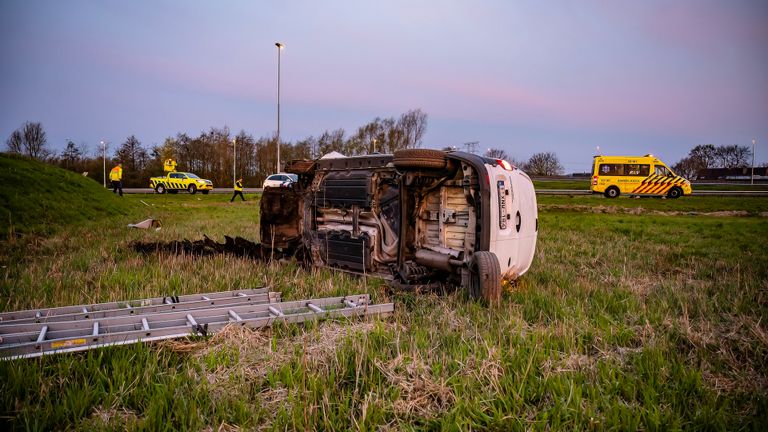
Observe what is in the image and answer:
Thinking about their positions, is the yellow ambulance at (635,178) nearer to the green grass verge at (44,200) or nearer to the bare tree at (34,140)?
the green grass verge at (44,200)

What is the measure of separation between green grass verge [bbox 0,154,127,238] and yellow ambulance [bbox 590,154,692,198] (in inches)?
971

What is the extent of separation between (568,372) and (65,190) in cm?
1356

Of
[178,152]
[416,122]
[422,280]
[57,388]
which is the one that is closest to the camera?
[57,388]

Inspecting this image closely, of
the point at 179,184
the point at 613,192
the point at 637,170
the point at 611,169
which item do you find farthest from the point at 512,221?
the point at 179,184

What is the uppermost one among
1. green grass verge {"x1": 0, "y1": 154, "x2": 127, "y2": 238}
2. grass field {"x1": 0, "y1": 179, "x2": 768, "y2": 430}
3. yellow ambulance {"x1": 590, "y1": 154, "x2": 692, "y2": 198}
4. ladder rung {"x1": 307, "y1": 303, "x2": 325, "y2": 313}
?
yellow ambulance {"x1": 590, "y1": 154, "x2": 692, "y2": 198}

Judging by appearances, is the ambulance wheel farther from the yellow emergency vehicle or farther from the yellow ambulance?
the yellow emergency vehicle

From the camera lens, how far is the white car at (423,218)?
4.27m

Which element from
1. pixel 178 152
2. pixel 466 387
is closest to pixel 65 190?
pixel 466 387

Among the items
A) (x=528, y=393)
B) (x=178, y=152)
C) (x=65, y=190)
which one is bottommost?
(x=528, y=393)

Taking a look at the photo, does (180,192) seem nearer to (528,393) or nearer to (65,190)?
(65,190)

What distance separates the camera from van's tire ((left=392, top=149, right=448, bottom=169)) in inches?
172

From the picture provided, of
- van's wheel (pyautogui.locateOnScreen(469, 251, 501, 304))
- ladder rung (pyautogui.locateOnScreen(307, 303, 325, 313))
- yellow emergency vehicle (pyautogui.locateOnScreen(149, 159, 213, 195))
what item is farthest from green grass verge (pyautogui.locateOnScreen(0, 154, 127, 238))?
yellow emergency vehicle (pyautogui.locateOnScreen(149, 159, 213, 195))

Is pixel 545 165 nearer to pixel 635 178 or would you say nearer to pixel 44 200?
pixel 635 178

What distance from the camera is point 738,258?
695 cm
